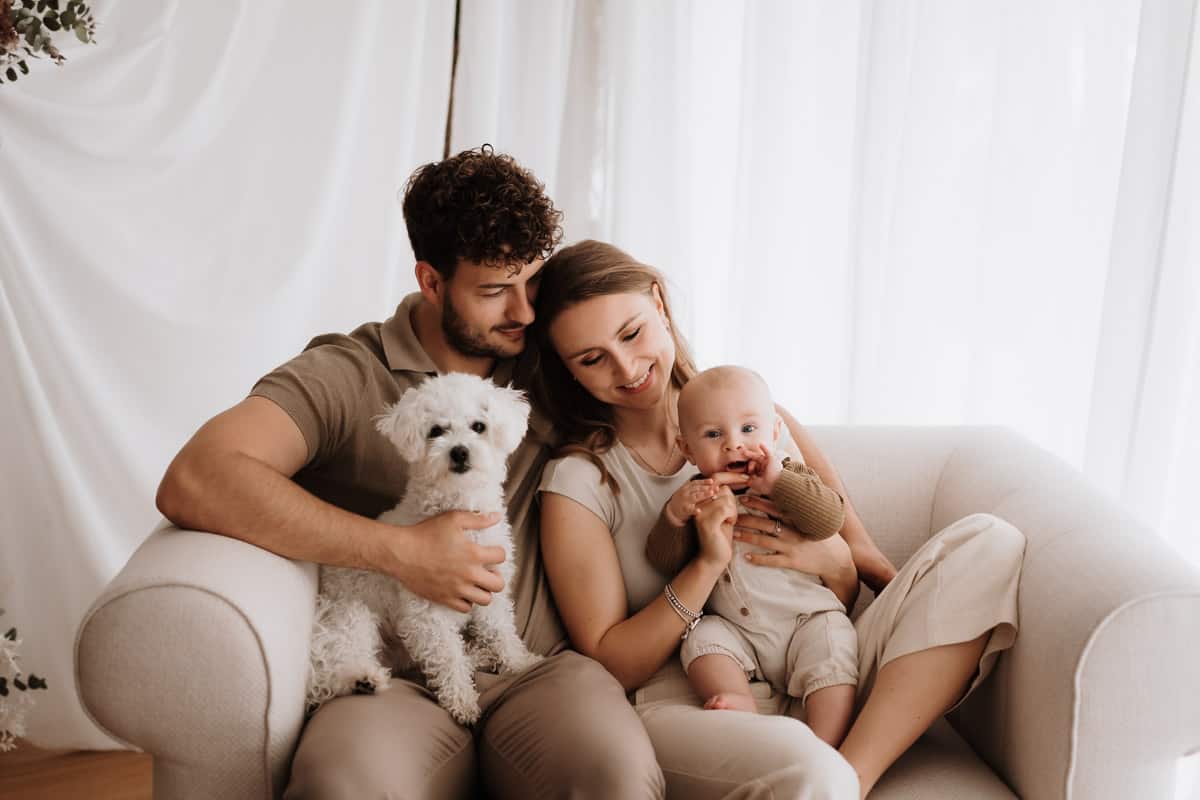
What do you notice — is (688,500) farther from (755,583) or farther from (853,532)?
(853,532)

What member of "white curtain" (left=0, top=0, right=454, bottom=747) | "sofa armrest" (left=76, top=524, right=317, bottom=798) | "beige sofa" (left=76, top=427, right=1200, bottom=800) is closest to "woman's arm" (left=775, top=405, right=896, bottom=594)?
"beige sofa" (left=76, top=427, right=1200, bottom=800)

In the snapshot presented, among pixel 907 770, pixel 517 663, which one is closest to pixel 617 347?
pixel 517 663

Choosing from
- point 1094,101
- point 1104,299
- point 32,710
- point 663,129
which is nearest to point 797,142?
point 663,129

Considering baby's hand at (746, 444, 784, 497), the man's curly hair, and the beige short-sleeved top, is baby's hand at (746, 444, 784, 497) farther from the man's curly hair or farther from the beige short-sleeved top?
the man's curly hair

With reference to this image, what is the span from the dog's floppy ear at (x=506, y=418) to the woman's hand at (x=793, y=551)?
457mm

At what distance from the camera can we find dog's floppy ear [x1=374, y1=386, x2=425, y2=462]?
1.53 metres

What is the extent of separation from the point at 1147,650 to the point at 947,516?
712 mm

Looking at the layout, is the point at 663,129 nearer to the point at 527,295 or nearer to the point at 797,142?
the point at 797,142

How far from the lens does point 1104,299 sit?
7.18 ft

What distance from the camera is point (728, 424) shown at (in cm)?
172

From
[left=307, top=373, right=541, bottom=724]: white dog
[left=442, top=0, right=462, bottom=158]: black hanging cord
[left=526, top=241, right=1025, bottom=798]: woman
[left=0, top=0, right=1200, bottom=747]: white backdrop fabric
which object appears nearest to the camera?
[left=526, top=241, right=1025, bottom=798]: woman

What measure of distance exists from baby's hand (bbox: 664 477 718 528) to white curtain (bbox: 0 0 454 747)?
165cm

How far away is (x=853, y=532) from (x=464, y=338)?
0.87 metres

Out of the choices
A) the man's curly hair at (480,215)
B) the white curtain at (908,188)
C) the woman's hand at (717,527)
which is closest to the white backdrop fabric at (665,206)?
the white curtain at (908,188)
